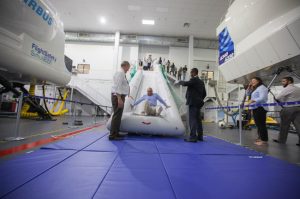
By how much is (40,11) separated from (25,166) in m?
2.35

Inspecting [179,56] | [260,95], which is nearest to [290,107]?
[260,95]

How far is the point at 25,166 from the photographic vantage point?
4.85ft

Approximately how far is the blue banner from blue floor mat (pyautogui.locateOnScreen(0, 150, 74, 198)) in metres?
4.10

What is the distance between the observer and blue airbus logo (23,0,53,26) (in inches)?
91.3

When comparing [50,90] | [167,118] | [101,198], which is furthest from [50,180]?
[50,90]

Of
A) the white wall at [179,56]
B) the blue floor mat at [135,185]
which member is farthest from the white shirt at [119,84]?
the white wall at [179,56]

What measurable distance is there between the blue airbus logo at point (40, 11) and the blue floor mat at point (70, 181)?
226 centimetres

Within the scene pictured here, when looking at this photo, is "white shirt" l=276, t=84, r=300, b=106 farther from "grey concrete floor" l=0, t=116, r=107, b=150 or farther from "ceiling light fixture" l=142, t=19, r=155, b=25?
"ceiling light fixture" l=142, t=19, r=155, b=25

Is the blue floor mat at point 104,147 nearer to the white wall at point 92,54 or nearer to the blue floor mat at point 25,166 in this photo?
the blue floor mat at point 25,166

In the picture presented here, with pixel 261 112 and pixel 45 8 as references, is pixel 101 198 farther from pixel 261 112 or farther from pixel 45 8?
pixel 261 112

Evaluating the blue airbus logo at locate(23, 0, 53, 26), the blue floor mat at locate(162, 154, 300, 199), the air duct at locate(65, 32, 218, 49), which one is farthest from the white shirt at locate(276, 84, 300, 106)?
the air duct at locate(65, 32, 218, 49)

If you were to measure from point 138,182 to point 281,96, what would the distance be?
3.64m

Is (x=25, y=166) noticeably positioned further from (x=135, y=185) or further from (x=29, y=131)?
(x=29, y=131)

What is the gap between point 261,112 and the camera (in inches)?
132
